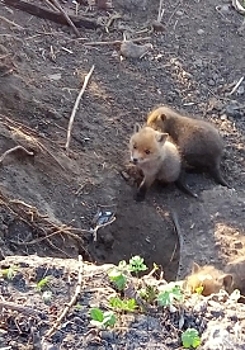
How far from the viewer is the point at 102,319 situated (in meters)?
3.44

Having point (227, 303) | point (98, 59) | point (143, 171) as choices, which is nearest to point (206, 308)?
point (227, 303)

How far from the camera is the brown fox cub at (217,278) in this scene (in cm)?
490

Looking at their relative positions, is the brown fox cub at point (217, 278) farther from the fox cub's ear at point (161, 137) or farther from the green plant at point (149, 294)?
the fox cub's ear at point (161, 137)

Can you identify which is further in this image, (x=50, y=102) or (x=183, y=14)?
(x=183, y=14)

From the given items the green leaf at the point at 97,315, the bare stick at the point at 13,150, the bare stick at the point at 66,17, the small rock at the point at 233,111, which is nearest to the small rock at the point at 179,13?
the bare stick at the point at 66,17

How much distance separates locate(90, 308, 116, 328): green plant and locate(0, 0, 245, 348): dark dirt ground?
1.73m

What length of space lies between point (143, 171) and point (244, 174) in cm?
95

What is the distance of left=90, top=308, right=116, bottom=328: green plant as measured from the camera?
135 inches

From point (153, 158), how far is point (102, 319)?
3.77 meters

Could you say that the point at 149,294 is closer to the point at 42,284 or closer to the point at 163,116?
the point at 42,284

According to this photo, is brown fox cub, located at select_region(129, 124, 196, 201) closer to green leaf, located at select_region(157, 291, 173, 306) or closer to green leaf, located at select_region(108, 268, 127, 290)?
green leaf, located at select_region(108, 268, 127, 290)

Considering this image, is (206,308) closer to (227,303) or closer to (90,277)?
(227,303)

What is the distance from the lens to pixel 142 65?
830cm

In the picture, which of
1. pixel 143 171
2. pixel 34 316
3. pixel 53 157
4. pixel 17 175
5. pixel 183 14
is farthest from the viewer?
pixel 183 14
